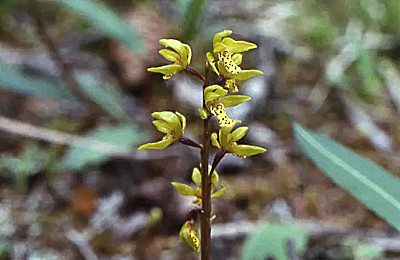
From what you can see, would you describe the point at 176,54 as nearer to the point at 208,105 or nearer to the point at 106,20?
the point at 208,105

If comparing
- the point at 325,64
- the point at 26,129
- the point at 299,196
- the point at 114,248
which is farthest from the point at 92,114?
the point at 325,64

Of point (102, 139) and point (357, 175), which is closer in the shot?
point (357, 175)

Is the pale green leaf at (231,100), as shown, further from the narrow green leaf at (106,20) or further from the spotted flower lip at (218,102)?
the narrow green leaf at (106,20)

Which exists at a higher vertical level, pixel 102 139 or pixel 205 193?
pixel 102 139

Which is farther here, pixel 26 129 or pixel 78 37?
pixel 78 37

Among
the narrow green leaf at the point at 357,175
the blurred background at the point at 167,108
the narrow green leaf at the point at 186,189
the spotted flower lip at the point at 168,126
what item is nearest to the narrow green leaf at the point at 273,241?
the blurred background at the point at 167,108

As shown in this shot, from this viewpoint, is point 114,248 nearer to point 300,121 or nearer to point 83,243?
point 83,243

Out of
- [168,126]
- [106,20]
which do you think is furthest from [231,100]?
[106,20]
